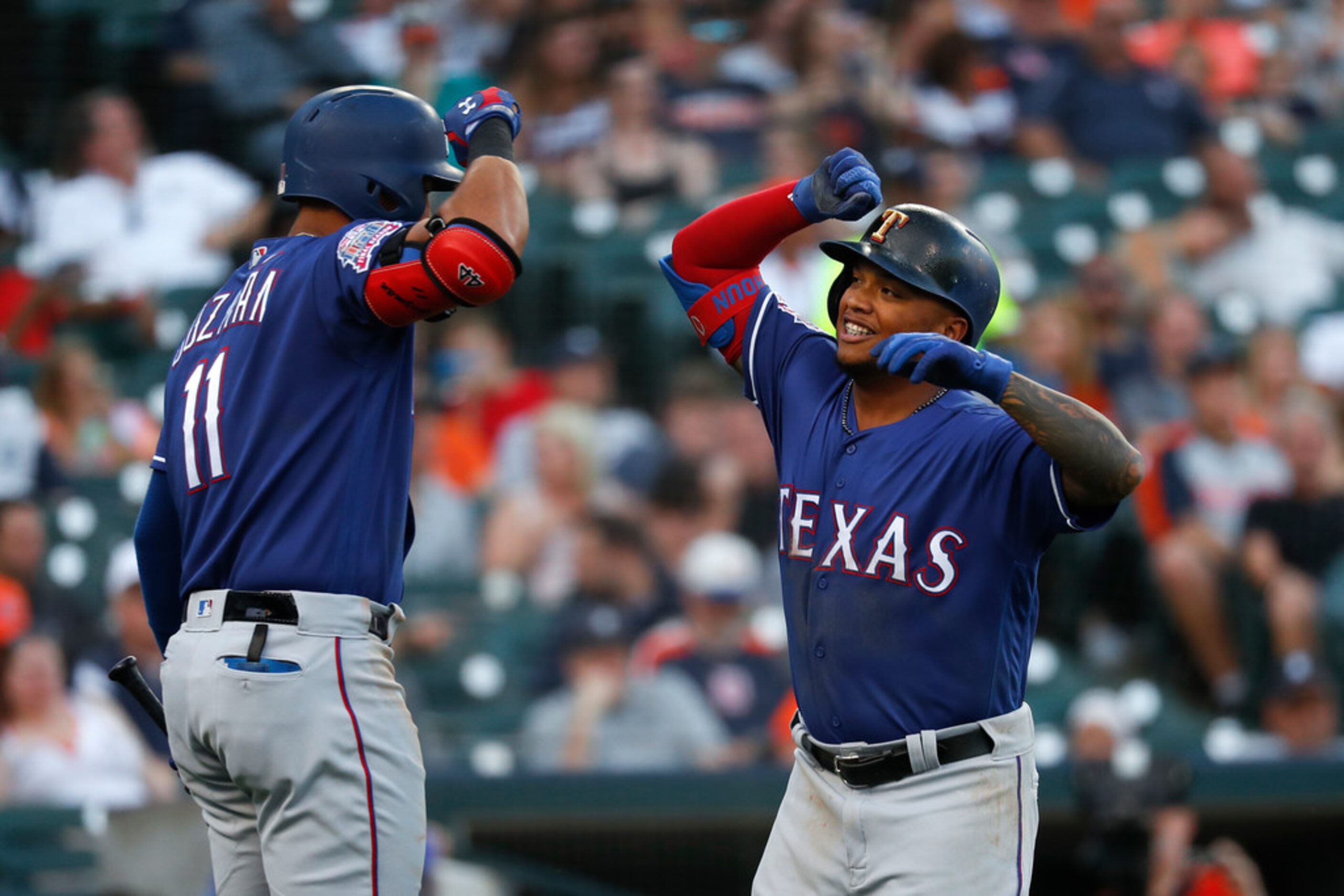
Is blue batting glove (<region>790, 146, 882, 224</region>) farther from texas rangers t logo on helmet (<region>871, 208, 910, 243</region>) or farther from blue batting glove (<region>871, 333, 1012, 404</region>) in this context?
blue batting glove (<region>871, 333, 1012, 404</region>)

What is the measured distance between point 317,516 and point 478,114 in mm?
808

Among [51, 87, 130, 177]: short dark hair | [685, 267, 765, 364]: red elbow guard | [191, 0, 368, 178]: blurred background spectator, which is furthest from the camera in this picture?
[191, 0, 368, 178]: blurred background spectator

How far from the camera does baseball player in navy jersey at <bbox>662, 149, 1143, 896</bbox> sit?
3113 mm

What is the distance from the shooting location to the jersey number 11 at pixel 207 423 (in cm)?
314

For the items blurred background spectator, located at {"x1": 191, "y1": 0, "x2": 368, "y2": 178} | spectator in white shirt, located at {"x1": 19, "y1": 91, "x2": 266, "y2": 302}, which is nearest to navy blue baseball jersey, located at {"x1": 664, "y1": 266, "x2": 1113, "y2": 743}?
spectator in white shirt, located at {"x1": 19, "y1": 91, "x2": 266, "y2": 302}

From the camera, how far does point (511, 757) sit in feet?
21.5

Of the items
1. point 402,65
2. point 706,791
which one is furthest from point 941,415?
point 402,65

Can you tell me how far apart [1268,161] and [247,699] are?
8484 mm

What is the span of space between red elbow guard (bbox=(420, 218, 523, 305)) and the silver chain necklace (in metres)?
0.77

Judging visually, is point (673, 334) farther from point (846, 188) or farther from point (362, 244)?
point (362, 244)

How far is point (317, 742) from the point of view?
2.98 meters

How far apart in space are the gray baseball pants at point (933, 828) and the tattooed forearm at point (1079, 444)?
497mm

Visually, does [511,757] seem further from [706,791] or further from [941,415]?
[941,415]

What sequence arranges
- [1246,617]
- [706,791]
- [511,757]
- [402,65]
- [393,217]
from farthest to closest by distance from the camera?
[402,65], [1246,617], [511,757], [706,791], [393,217]
